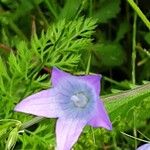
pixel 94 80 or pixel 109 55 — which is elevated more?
pixel 109 55

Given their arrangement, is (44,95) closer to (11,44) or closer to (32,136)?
(32,136)

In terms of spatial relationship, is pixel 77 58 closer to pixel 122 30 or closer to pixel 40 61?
pixel 40 61

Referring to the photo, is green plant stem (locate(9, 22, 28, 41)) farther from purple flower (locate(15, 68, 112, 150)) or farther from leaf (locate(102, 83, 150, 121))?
purple flower (locate(15, 68, 112, 150))

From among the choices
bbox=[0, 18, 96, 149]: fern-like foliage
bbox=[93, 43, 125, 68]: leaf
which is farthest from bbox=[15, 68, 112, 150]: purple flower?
bbox=[93, 43, 125, 68]: leaf

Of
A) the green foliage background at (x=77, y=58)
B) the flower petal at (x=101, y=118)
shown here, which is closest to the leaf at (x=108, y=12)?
the green foliage background at (x=77, y=58)

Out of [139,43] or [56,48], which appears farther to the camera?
[139,43]

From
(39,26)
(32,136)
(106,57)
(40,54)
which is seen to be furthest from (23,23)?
(32,136)

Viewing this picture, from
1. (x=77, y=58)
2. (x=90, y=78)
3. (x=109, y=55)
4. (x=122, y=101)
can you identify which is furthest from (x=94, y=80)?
(x=109, y=55)
